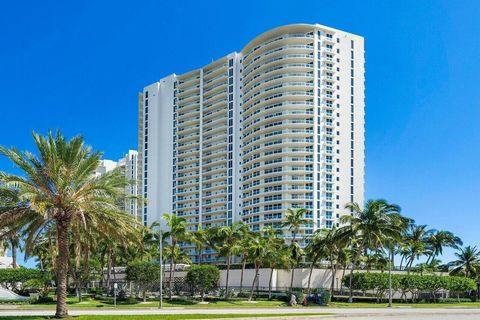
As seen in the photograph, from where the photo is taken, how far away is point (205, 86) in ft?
512

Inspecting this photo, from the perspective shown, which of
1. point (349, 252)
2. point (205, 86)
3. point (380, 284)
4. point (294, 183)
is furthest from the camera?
point (205, 86)

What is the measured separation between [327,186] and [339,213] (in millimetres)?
6574

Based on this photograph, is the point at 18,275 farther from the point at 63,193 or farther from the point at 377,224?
the point at 377,224

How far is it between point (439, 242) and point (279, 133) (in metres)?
42.1

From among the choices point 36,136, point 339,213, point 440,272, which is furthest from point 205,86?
point 36,136

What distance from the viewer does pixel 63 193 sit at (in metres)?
34.2

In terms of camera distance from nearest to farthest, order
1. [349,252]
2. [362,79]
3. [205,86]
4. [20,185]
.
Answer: [20,185] < [349,252] < [362,79] < [205,86]

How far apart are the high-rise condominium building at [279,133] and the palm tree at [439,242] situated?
22852 millimetres

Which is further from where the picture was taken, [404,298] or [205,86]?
[205,86]

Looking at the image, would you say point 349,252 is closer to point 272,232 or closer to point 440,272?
point 272,232

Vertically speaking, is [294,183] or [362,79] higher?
[362,79]

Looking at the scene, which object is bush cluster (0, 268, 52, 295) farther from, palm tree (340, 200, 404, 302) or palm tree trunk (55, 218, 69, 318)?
palm tree (340, 200, 404, 302)

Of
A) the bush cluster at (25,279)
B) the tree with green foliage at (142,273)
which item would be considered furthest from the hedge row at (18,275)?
the tree with green foliage at (142,273)

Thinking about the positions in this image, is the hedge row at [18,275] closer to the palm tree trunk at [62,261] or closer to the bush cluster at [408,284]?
the palm tree trunk at [62,261]
